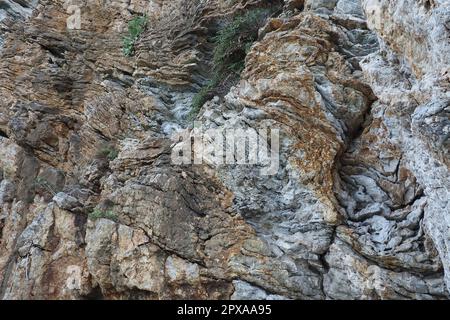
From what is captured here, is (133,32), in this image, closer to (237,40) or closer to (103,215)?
(237,40)

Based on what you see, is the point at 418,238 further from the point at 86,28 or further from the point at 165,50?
the point at 86,28

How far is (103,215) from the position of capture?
21.9ft

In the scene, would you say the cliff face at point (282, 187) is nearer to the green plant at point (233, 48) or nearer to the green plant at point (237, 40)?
the green plant at point (233, 48)

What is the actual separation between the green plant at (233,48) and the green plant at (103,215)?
3024 mm

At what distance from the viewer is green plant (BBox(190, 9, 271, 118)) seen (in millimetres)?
8734

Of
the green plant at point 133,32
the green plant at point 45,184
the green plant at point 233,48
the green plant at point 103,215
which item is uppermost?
the green plant at point 133,32

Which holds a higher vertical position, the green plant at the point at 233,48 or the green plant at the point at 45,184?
the green plant at the point at 233,48

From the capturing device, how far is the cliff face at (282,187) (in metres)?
5.27

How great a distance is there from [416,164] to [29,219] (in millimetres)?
7536

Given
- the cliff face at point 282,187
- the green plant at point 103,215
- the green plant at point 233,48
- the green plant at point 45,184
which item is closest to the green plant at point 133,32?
the cliff face at point 282,187

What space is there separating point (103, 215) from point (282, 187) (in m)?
3.12

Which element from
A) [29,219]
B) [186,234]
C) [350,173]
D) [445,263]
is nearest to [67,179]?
[29,219]

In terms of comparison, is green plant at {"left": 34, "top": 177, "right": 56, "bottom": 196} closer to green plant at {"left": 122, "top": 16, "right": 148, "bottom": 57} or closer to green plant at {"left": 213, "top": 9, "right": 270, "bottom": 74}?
green plant at {"left": 122, "top": 16, "right": 148, "bottom": 57}

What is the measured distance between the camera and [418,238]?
18.1 ft
